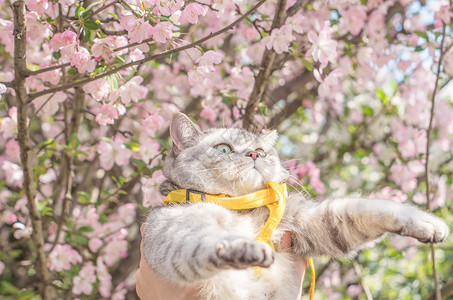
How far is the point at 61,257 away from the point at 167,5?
205 centimetres

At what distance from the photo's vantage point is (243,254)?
1.24m

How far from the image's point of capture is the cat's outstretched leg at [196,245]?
126 cm

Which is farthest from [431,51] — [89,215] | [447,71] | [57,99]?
[89,215]

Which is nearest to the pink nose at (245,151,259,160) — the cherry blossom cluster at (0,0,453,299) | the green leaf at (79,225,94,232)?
the cherry blossom cluster at (0,0,453,299)

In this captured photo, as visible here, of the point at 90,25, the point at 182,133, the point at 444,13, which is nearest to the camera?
the point at 90,25

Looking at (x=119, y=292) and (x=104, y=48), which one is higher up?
(x=104, y=48)

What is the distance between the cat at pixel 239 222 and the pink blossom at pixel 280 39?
1.80ft

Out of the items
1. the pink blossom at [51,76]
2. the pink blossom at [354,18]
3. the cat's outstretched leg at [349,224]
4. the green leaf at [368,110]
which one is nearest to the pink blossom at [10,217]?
the pink blossom at [51,76]

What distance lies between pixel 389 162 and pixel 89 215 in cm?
283

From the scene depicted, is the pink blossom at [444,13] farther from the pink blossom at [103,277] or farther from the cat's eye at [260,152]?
the pink blossom at [103,277]

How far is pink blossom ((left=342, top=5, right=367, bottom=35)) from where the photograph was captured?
3.34 metres

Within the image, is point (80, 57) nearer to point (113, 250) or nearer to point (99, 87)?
point (99, 87)

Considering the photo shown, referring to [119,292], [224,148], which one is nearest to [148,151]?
[224,148]

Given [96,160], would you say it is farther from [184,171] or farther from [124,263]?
[184,171]
